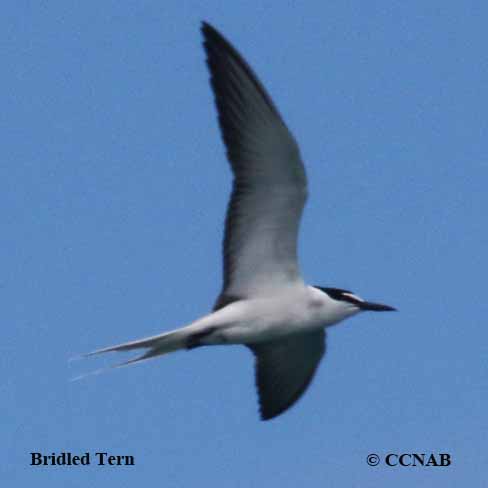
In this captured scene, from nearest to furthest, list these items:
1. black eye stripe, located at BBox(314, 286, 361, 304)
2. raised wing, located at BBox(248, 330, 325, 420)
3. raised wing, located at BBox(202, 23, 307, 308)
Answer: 1. raised wing, located at BBox(202, 23, 307, 308)
2. black eye stripe, located at BBox(314, 286, 361, 304)
3. raised wing, located at BBox(248, 330, 325, 420)

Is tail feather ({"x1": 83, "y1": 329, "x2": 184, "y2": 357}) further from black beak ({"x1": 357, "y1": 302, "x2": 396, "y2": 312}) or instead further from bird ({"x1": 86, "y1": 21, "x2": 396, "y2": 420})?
black beak ({"x1": 357, "y1": 302, "x2": 396, "y2": 312})

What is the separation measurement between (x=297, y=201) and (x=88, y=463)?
12.2 feet

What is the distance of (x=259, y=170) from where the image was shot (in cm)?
1365

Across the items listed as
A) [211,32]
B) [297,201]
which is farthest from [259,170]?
[211,32]

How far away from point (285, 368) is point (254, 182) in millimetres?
2744

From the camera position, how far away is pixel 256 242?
14.3m

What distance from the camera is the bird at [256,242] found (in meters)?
13.2

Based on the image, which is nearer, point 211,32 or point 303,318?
point 211,32

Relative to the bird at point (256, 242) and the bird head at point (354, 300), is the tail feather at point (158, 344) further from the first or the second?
the bird head at point (354, 300)

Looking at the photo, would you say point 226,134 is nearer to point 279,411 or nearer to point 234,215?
point 234,215

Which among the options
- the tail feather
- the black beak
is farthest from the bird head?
the tail feather

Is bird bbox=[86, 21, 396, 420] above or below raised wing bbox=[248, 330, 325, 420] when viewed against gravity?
above

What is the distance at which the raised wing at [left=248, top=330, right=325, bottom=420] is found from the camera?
15406 millimetres

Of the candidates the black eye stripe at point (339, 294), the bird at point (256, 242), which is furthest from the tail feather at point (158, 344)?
the black eye stripe at point (339, 294)
